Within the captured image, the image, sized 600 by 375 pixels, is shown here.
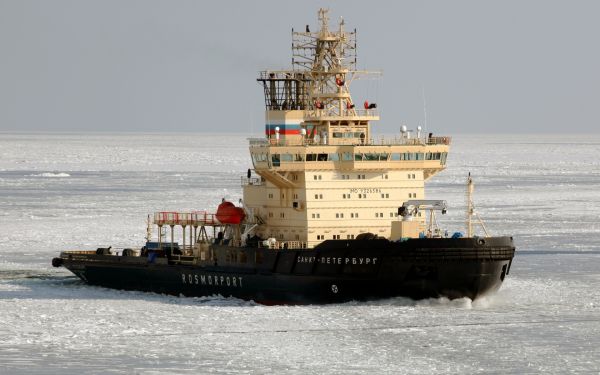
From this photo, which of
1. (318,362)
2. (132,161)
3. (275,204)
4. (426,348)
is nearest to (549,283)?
(275,204)

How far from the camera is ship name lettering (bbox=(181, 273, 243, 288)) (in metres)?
38.4

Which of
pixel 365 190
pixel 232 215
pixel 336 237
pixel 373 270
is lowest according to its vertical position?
pixel 373 270

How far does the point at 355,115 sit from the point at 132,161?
94576mm

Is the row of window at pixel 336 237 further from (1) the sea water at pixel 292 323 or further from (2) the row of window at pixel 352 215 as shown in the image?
(1) the sea water at pixel 292 323

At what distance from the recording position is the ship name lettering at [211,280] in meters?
38.4

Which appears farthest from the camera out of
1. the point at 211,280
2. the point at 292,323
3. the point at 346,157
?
the point at 211,280

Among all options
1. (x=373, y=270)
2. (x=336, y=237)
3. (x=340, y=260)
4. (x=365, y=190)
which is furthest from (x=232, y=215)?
(x=373, y=270)

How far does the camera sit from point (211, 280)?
39.3 metres

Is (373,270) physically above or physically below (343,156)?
below

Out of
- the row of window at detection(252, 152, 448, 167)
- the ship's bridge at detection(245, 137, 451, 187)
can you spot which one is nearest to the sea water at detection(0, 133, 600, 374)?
the ship's bridge at detection(245, 137, 451, 187)

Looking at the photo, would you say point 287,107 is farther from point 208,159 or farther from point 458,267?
point 208,159

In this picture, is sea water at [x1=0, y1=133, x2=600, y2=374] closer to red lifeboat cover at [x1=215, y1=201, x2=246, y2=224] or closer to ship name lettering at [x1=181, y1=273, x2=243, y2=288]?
ship name lettering at [x1=181, y1=273, x2=243, y2=288]

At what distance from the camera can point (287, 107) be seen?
40.2m

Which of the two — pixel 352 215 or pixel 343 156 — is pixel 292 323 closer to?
pixel 352 215
